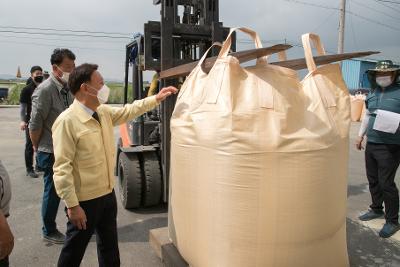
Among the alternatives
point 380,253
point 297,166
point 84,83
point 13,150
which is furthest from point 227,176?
point 13,150

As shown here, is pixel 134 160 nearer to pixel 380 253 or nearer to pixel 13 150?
pixel 380 253

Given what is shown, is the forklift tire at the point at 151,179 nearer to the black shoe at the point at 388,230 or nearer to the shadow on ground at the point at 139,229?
the shadow on ground at the point at 139,229

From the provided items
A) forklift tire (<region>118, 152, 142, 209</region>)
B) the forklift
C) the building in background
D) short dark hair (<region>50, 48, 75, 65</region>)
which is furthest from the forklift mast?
the building in background

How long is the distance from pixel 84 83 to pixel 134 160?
193 cm

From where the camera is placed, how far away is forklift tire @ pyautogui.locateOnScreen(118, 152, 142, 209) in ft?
13.3

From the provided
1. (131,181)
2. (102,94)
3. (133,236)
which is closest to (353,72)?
(131,181)

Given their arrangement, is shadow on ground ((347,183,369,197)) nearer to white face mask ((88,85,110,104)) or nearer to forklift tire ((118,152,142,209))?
forklift tire ((118,152,142,209))

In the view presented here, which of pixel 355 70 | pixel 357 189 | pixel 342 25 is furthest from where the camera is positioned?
pixel 355 70

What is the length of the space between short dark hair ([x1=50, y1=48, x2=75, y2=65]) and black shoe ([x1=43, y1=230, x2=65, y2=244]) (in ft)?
5.28

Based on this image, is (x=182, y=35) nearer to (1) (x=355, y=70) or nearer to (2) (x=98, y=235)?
(2) (x=98, y=235)

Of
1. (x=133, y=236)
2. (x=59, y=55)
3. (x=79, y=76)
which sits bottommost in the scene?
(x=133, y=236)

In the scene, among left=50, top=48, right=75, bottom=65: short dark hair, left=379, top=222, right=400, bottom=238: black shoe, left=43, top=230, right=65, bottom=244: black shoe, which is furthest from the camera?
left=379, top=222, right=400, bottom=238: black shoe

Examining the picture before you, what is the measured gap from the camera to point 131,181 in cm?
404

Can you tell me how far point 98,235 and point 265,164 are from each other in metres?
→ 1.32
